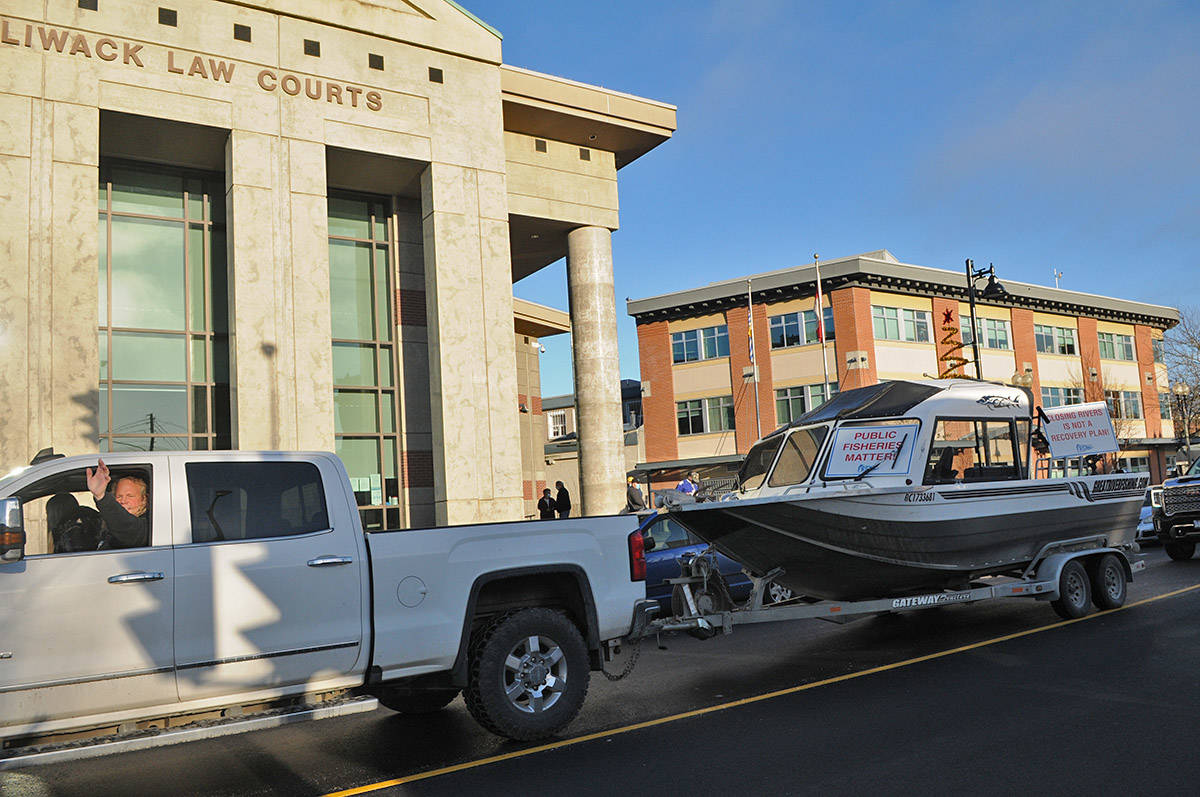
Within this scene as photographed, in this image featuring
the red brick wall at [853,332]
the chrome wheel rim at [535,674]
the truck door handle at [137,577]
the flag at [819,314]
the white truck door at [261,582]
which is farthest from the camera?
the red brick wall at [853,332]

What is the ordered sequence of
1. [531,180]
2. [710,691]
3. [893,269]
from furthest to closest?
[893,269] < [531,180] < [710,691]

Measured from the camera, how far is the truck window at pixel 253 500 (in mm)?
5867

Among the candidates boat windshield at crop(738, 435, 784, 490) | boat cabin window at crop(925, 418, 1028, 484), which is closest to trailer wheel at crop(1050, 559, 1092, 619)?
boat cabin window at crop(925, 418, 1028, 484)

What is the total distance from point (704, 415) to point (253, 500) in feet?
143

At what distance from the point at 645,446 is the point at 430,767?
45.4 meters

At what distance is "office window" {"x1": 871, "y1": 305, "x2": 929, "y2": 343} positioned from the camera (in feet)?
149

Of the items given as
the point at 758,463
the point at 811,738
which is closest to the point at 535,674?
the point at 811,738

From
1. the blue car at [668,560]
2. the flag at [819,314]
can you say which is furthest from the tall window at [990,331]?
the blue car at [668,560]

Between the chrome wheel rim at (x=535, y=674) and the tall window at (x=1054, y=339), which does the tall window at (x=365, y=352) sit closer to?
the chrome wheel rim at (x=535, y=674)

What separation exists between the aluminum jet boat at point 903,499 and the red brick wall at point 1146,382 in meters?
54.6

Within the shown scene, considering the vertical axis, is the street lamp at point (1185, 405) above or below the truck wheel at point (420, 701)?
above

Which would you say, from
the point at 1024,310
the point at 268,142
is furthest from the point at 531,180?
the point at 1024,310

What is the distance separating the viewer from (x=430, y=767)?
616cm

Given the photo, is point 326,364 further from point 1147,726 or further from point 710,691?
point 1147,726
